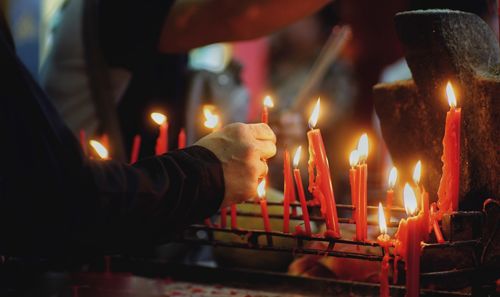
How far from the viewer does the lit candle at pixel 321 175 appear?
6.65 feet

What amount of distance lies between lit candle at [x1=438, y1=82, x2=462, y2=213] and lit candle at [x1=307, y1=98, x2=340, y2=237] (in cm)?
37

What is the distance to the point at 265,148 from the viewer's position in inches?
81.5

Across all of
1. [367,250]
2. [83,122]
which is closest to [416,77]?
[367,250]

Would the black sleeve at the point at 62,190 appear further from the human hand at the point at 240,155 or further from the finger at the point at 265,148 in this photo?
the finger at the point at 265,148

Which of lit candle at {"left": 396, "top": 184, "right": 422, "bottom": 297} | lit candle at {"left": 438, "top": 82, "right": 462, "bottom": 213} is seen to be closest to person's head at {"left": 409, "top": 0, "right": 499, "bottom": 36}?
lit candle at {"left": 438, "top": 82, "right": 462, "bottom": 213}

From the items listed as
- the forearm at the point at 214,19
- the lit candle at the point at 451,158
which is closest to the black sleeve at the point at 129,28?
the forearm at the point at 214,19

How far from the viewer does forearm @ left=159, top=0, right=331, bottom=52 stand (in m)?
3.71

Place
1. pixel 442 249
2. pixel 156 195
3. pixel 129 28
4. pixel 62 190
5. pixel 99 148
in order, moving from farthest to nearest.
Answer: pixel 129 28 < pixel 99 148 < pixel 442 249 < pixel 156 195 < pixel 62 190

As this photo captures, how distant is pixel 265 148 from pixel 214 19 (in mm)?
1868

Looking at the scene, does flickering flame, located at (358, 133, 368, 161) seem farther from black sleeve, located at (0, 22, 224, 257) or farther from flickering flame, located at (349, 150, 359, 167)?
black sleeve, located at (0, 22, 224, 257)

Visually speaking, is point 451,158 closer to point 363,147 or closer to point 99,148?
point 363,147

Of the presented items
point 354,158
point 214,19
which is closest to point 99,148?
point 354,158

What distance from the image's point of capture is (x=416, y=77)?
2.35m

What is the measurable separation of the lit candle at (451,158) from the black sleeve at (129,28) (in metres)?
2.13
